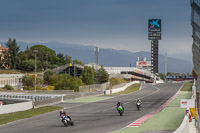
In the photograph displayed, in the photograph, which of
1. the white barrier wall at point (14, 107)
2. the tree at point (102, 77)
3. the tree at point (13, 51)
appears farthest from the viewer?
the tree at point (13, 51)

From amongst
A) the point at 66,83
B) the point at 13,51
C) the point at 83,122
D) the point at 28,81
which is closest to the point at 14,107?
the point at 83,122

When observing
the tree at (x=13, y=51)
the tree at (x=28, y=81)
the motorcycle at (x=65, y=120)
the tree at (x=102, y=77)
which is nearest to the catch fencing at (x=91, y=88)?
the tree at (x=28, y=81)

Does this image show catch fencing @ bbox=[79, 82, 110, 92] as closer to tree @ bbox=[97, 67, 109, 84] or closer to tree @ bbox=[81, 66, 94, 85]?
tree @ bbox=[81, 66, 94, 85]

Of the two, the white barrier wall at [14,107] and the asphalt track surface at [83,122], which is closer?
the asphalt track surface at [83,122]

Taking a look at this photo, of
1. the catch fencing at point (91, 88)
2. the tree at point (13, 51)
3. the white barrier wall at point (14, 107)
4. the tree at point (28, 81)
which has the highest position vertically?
the tree at point (13, 51)

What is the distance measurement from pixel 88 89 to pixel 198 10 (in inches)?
2423

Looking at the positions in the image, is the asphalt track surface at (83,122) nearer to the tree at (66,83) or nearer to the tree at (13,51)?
the tree at (66,83)

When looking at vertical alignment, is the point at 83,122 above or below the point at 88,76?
below

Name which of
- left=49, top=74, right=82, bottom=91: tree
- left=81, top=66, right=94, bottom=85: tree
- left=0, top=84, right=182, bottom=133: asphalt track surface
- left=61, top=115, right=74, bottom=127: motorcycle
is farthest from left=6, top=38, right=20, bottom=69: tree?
left=61, top=115, right=74, bottom=127: motorcycle

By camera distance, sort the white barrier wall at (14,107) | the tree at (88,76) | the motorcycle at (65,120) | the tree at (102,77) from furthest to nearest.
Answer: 1. the tree at (102,77)
2. the tree at (88,76)
3. the white barrier wall at (14,107)
4. the motorcycle at (65,120)

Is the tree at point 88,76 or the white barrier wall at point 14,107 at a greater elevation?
the tree at point 88,76

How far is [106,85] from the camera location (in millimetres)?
93688

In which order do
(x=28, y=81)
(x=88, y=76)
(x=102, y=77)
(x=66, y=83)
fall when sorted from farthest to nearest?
(x=102, y=77) → (x=88, y=76) → (x=28, y=81) → (x=66, y=83)

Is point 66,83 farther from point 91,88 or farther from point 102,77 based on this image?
point 102,77
